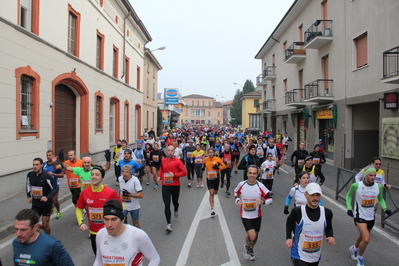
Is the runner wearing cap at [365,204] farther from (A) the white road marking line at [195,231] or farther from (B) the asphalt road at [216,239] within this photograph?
(A) the white road marking line at [195,231]

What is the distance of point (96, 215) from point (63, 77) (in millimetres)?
10546

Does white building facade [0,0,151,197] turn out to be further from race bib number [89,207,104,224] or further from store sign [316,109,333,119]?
store sign [316,109,333,119]

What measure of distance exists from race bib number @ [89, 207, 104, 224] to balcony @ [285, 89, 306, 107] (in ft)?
64.4

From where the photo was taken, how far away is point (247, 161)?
8.31 metres

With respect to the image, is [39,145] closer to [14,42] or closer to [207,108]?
[14,42]

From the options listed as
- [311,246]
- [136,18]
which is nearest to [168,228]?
[311,246]

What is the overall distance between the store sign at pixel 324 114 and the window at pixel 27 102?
1519 cm

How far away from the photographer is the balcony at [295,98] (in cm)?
2209

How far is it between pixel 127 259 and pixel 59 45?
12261 millimetres

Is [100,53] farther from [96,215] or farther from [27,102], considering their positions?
[96,215]

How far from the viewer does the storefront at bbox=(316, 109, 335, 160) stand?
1833 centimetres

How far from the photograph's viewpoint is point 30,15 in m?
10.8

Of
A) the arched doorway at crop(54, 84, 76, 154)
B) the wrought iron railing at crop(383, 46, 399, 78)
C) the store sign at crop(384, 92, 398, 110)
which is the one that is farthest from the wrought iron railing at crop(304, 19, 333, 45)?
the arched doorway at crop(54, 84, 76, 154)

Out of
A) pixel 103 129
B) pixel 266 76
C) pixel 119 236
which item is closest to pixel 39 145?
pixel 103 129
